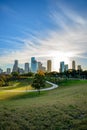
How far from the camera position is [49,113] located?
19516 millimetres

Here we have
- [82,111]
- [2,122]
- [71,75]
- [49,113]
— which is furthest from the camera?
[71,75]

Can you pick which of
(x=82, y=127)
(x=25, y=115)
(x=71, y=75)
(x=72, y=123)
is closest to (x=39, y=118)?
(x=25, y=115)

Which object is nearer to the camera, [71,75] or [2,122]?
[2,122]

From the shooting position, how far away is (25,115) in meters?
18.7

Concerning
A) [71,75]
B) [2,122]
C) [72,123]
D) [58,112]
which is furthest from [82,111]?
[71,75]

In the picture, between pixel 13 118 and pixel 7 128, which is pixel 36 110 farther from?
pixel 7 128

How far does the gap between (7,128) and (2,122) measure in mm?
1167

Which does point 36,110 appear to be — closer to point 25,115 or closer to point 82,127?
point 25,115

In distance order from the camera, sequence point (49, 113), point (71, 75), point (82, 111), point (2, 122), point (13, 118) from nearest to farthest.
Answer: point (2, 122) → point (13, 118) → point (49, 113) → point (82, 111) → point (71, 75)

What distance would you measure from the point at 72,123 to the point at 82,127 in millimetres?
1429

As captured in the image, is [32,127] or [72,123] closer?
[32,127]

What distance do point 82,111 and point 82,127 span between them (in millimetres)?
5501

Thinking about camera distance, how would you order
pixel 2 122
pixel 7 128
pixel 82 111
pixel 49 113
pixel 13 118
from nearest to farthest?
pixel 7 128, pixel 2 122, pixel 13 118, pixel 49 113, pixel 82 111

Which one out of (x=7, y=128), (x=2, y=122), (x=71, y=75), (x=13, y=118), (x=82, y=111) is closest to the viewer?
(x=7, y=128)
